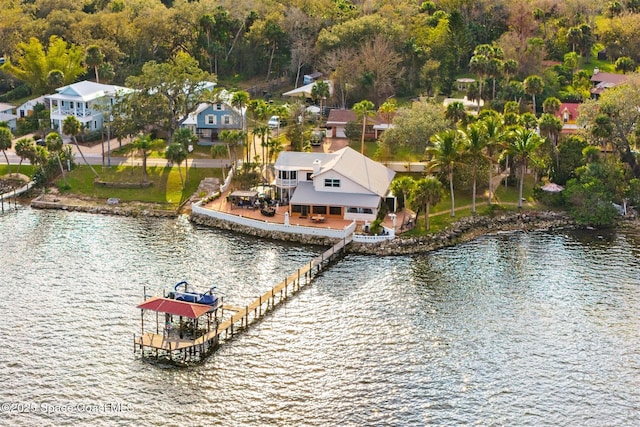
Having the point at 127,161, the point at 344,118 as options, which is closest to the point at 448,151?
the point at 344,118

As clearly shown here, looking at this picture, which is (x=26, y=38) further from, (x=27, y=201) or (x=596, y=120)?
(x=596, y=120)

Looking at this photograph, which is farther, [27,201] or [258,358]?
[27,201]

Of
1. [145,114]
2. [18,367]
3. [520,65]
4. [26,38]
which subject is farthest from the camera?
[26,38]

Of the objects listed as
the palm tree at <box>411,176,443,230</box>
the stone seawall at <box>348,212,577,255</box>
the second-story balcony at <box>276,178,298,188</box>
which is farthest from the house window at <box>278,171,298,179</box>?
the palm tree at <box>411,176,443,230</box>

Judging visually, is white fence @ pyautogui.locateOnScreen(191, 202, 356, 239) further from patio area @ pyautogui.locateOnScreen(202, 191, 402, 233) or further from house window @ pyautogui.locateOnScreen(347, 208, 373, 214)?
house window @ pyautogui.locateOnScreen(347, 208, 373, 214)

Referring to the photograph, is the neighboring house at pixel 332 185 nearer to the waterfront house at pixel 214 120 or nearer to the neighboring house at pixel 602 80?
the waterfront house at pixel 214 120

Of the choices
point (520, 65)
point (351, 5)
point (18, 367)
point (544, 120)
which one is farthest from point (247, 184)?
point (351, 5)

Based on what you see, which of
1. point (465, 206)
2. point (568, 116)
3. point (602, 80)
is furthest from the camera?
point (602, 80)

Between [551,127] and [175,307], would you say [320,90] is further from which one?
[175,307]
